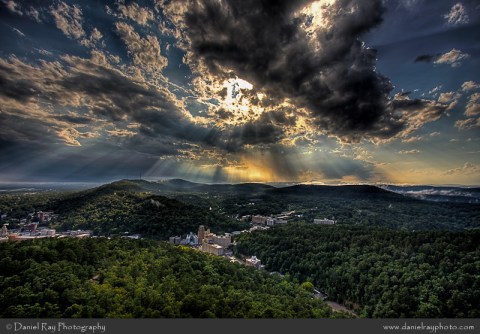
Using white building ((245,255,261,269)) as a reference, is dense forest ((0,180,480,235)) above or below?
above

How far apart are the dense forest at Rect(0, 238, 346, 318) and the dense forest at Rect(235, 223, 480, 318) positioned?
661 centimetres

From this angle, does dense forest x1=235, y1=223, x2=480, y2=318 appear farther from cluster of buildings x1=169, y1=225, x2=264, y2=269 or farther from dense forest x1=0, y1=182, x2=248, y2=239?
dense forest x1=0, y1=182, x2=248, y2=239

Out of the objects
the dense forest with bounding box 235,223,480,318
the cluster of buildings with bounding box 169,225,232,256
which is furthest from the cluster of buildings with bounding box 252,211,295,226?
the dense forest with bounding box 235,223,480,318

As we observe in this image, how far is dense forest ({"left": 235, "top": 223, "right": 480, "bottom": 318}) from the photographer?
80.1ft

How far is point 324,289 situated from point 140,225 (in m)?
41.5

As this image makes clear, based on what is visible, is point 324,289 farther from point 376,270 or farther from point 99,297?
point 99,297

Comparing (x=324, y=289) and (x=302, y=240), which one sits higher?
(x=302, y=240)

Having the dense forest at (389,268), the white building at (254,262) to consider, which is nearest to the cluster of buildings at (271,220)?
the dense forest at (389,268)

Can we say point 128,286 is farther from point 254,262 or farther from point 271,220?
point 271,220

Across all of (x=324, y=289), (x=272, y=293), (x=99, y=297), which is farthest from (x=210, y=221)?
(x=99, y=297)

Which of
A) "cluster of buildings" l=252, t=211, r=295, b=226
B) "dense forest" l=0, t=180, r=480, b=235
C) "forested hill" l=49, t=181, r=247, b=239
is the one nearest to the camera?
"forested hill" l=49, t=181, r=247, b=239

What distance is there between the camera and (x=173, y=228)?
61219 mm

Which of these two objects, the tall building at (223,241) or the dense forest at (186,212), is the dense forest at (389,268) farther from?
the dense forest at (186,212)

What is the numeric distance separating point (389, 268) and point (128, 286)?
2731 cm
